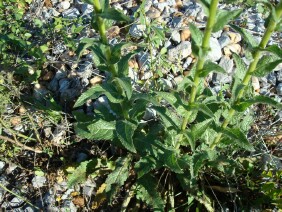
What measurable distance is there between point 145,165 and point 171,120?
1.47ft

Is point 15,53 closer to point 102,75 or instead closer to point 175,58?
point 102,75

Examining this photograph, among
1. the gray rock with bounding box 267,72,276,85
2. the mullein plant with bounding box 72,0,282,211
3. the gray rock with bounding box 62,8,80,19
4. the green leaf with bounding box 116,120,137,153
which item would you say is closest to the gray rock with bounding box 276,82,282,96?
the gray rock with bounding box 267,72,276,85

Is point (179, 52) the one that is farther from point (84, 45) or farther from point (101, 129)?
point (84, 45)

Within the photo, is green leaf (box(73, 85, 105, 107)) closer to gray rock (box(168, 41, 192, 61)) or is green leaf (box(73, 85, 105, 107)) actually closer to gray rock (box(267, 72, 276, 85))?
gray rock (box(168, 41, 192, 61))

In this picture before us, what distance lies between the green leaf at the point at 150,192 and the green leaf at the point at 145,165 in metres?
0.16

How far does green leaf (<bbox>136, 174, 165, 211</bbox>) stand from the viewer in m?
2.98

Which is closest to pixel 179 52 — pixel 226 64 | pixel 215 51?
pixel 215 51

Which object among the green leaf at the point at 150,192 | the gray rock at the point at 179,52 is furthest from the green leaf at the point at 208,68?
the gray rock at the point at 179,52

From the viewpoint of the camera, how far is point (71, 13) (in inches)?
165

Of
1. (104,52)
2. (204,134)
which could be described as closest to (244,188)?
(204,134)

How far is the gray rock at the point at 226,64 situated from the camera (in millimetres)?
3730

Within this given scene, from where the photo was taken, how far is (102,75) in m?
3.74

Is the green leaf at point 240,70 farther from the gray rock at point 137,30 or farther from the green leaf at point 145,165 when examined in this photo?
the gray rock at point 137,30

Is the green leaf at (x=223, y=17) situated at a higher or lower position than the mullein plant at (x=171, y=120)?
higher
